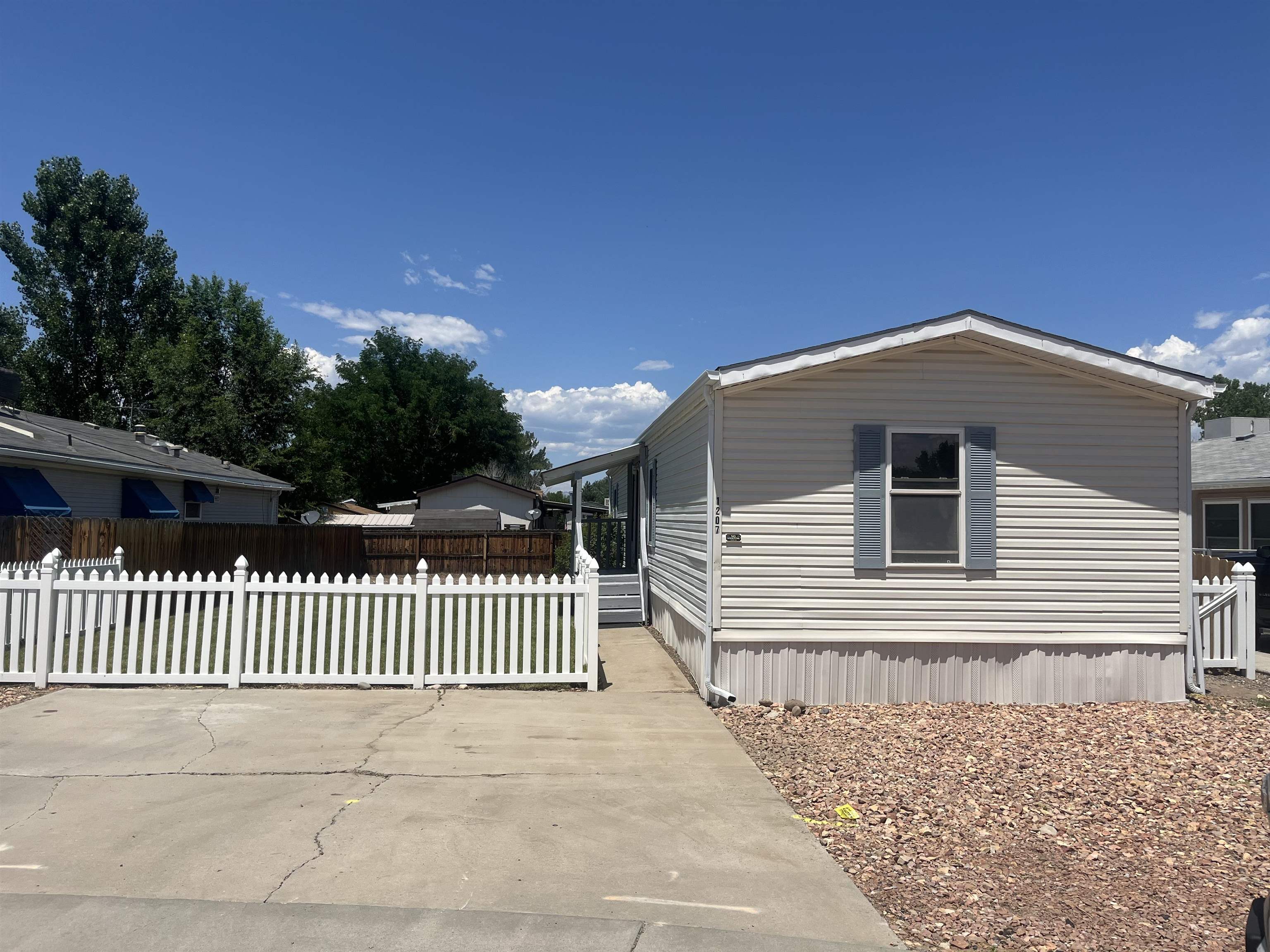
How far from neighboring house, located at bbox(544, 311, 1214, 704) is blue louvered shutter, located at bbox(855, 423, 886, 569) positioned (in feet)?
0.05

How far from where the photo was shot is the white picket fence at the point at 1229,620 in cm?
917

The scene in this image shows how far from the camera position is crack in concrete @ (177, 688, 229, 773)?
570 cm

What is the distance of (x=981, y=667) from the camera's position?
8.02m

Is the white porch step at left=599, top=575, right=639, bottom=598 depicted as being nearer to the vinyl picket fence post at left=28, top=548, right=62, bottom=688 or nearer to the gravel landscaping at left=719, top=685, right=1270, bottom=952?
the gravel landscaping at left=719, top=685, right=1270, bottom=952

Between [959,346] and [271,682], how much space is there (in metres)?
7.55

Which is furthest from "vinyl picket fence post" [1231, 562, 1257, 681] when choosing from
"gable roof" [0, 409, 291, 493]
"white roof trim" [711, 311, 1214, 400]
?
"gable roof" [0, 409, 291, 493]

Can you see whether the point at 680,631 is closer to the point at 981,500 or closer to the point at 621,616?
the point at 621,616

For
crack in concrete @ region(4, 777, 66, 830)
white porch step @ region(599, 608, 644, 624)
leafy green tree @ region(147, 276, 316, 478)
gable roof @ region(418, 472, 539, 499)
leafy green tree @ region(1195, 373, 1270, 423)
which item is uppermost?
leafy green tree @ region(1195, 373, 1270, 423)

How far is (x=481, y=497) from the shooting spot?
33.5 meters

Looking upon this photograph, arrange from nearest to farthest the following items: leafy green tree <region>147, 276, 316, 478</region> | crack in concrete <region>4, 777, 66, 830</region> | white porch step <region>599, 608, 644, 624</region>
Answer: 1. crack in concrete <region>4, 777, 66, 830</region>
2. white porch step <region>599, 608, 644, 624</region>
3. leafy green tree <region>147, 276, 316, 478</region>

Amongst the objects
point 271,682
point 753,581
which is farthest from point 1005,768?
point 271,682

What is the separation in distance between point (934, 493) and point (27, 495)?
41.9 ft

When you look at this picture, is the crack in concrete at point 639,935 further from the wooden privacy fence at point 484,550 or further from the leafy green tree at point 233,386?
the leafy green tree at point 233,386

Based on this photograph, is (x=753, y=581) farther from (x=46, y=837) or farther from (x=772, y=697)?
(x=46, y=837)
